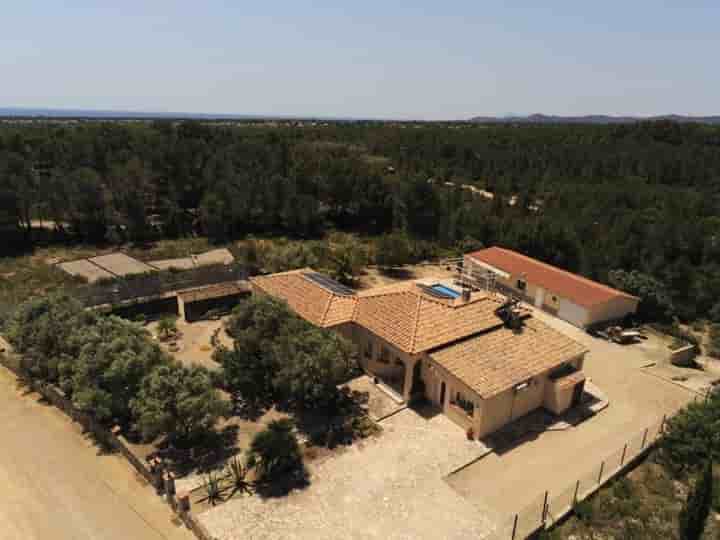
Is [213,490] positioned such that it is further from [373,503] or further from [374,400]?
[374,400]

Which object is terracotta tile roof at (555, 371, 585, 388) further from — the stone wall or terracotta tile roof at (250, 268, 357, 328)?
terracotta tile roof at (250, 268, 357, 328)

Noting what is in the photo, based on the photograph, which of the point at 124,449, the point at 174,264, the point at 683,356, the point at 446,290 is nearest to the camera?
the point at 124,449

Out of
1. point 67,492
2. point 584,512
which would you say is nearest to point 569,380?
point 584,512

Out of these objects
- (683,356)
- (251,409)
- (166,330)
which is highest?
(166,330)

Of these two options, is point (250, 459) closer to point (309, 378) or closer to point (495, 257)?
point (309, 378)

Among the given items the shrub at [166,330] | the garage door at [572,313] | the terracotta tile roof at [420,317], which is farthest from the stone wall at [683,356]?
the shrub at [166,330]

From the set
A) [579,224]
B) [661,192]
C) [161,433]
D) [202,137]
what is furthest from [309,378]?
[202,137]

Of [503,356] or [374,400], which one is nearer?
[503,356]
